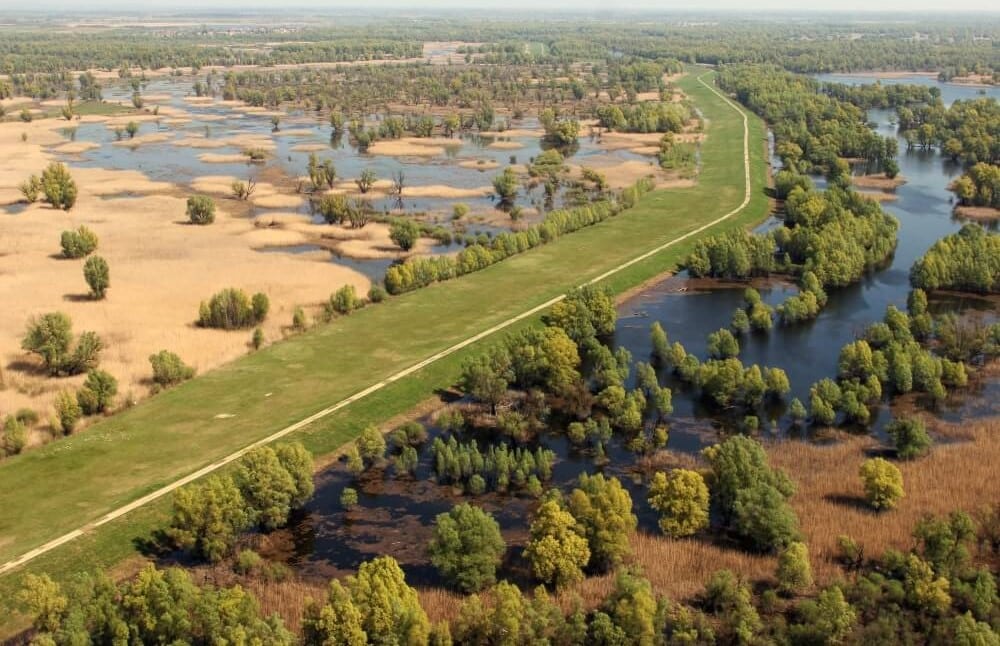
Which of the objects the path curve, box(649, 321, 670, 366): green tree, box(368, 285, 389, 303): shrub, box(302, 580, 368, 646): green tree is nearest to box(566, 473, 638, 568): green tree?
box(302, 580, 368, 646): green tree

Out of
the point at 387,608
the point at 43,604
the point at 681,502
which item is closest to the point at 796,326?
the point at 681,502

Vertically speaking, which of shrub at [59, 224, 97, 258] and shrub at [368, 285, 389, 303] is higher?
shrub at [59, 224, 97, 258]

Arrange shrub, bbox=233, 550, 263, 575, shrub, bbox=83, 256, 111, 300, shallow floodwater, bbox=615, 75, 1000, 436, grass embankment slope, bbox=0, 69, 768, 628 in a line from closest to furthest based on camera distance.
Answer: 1. shrub, bbox=233, 550, 263, 575
2. grass embankment slope, bbox=0, 69, 768, 628
3. shallow floodwater, bbox=615, 75, 1000, 436
4. shrub, bbox=83, 256, 111, 300

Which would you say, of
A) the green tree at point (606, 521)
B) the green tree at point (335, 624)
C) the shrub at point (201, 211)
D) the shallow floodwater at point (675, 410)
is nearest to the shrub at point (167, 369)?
the shallow floodwater at point (675, 410)

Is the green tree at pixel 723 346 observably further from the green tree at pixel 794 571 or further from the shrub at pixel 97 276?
the shrub at pixel 97 276

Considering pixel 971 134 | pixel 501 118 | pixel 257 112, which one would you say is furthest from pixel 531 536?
pixel 257 112

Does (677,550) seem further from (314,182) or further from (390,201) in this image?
(314,182)

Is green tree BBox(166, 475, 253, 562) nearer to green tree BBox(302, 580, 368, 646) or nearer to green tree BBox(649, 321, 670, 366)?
green tree BBox(302, 580, 368, 646)
